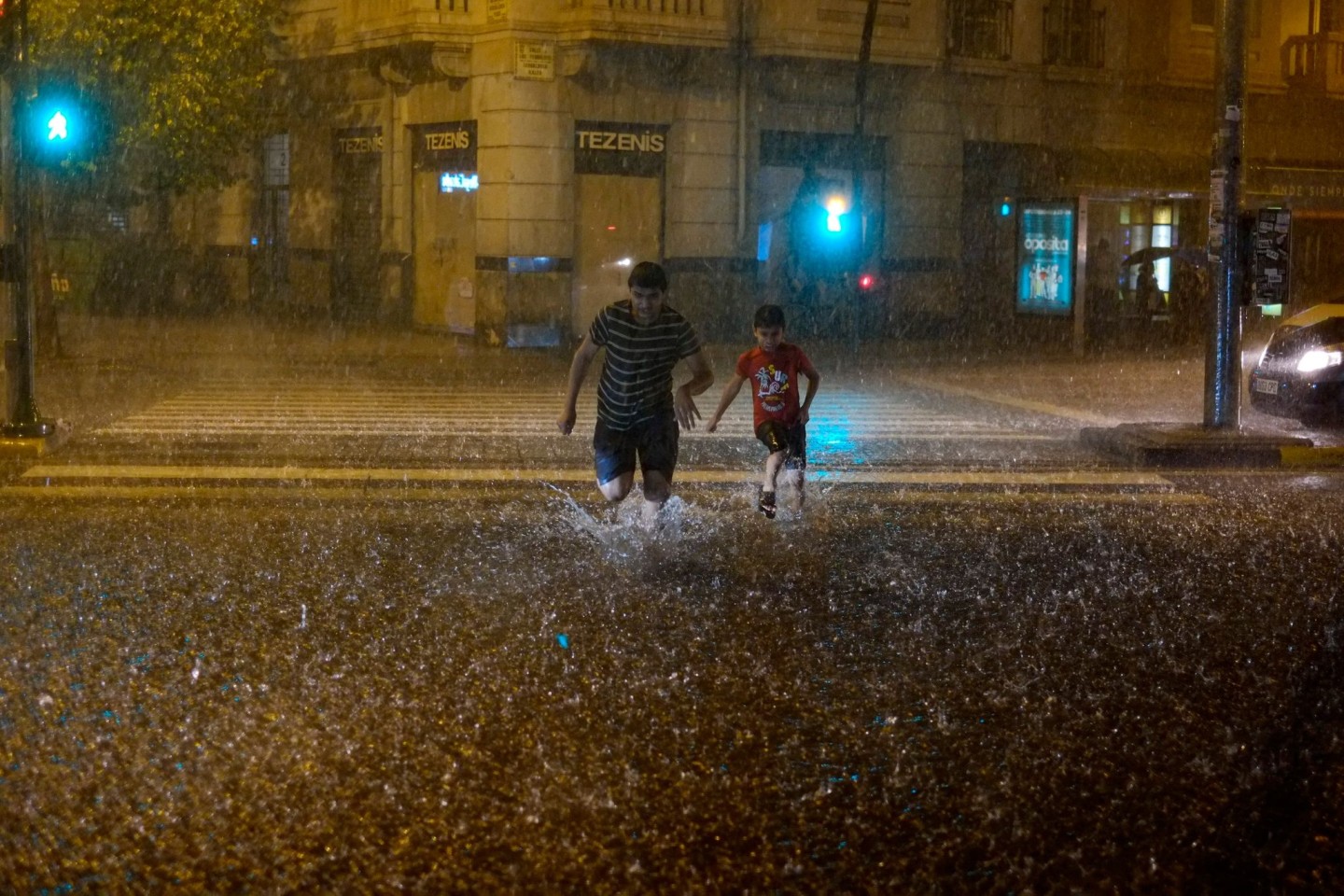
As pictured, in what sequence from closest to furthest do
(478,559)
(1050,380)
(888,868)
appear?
1. (888,868)
2. (478,559)
3. (1050,380)

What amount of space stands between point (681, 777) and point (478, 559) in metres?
3.78

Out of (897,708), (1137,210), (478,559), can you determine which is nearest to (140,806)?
(897,708)

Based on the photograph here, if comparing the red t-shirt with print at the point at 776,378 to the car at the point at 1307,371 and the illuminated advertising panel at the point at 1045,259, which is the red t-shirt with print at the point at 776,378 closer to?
the car at the point at 1307,371

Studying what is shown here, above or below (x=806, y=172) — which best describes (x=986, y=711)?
below

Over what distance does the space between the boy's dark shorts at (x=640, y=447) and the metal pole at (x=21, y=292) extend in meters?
6.31

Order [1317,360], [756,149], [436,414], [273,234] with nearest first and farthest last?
[1317,360] → [436,414] → [756,149] → [273,234]

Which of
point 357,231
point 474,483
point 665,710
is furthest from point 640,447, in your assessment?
point 357,231

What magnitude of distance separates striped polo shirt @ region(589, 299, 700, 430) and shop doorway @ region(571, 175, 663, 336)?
1776 centimetres

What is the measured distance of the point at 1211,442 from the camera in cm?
1316

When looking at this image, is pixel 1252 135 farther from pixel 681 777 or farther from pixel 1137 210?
pixel 681 777

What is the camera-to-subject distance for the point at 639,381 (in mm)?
8688

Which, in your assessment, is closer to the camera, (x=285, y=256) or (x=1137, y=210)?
(x=1137, y=210)

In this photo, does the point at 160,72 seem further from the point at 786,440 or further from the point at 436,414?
the point at 786,440

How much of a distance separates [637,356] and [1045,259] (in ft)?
58.4
